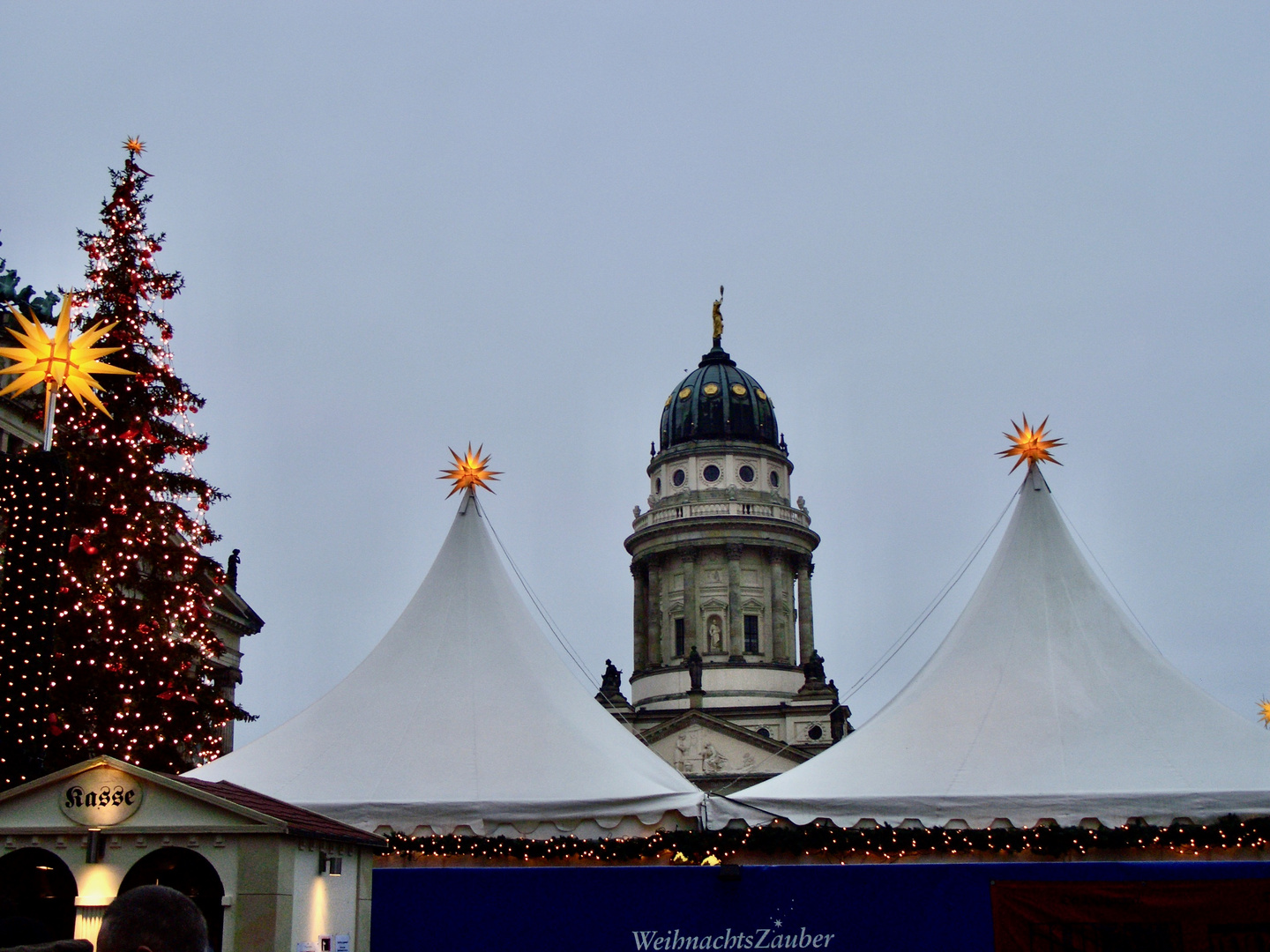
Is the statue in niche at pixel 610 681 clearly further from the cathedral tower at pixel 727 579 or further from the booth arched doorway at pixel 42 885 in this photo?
the booth arched doorway at pixel 42 885

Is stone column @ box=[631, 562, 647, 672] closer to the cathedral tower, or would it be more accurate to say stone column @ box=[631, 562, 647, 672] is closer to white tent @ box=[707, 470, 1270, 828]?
the cathedral tower

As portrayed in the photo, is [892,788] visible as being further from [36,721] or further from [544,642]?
[36,721]

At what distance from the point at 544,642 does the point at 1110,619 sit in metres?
10.1

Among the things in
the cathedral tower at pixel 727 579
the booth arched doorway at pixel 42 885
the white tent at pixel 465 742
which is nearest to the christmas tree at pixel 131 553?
the white tent at pixel 465 742

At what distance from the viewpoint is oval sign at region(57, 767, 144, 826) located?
482 inches

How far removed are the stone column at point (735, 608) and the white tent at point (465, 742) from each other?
43.3m

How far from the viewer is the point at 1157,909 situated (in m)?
10.7

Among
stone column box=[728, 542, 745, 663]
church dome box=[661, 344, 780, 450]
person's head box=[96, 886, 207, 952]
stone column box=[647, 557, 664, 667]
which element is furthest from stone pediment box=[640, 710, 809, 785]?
person's head box=[96, 886, 207, 952]

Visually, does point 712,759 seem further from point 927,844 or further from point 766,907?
point 766,907

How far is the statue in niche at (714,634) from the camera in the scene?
2667 inches

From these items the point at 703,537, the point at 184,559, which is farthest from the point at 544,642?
the point at 703,537

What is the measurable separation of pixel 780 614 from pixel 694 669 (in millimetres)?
7405

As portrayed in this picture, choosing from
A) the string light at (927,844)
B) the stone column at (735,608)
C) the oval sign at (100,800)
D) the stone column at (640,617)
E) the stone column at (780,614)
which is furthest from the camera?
the stone column at (640,617)

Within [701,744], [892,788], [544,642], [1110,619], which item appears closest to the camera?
[892,788]
